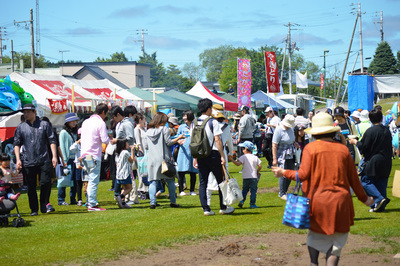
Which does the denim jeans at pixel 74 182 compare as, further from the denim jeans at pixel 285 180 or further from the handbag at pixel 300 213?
the handbag at pixel 300 213

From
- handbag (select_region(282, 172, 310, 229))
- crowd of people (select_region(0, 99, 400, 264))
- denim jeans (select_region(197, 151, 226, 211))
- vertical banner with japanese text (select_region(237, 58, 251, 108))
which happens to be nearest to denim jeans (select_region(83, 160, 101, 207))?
crowd of people (select_region(0, 99, 400, 264))

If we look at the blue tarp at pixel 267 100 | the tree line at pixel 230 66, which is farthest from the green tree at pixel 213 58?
the blue tarp at pixel 267 100

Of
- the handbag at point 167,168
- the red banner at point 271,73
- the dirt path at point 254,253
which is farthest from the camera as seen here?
the red banner at point 271,73

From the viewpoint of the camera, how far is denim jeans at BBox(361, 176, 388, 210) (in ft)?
32.2

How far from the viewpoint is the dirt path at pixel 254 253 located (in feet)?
21.7

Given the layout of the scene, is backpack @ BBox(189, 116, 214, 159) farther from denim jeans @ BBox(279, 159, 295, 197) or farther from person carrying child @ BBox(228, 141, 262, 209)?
denim jeans @ BBox(279, 159, 295, 197)

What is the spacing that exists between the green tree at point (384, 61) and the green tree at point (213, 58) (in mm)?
84662

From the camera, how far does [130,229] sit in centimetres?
890

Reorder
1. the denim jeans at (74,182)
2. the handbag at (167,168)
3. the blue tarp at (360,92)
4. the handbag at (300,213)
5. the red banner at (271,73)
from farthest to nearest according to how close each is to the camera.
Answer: the red banner at (271,73) → the blue tarp at (360,92) → the denim jeans at (74,182) → the handbag at (167,168) → the handbag at (300,213)

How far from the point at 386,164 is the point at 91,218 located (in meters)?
5.47

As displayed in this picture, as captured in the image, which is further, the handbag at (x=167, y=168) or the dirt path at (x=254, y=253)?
the handbag at (x=167, y=168)

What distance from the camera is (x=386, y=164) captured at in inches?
387

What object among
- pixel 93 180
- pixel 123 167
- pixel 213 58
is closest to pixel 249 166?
pixel 123 167

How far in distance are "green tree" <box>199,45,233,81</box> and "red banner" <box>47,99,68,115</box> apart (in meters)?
154
